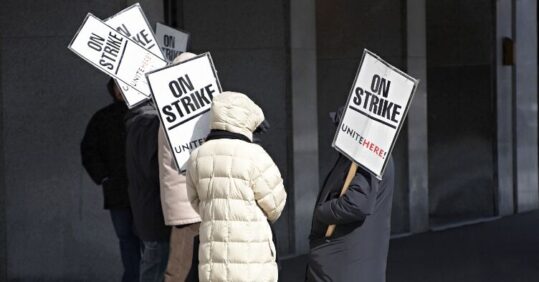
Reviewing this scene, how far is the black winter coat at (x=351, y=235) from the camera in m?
6.50

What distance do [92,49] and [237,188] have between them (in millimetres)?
1951

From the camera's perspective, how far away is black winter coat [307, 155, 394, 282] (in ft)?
21.3

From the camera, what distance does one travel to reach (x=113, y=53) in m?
7.45

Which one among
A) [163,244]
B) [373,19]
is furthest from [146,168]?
[373,19]

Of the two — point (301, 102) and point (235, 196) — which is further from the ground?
point (301, 102)

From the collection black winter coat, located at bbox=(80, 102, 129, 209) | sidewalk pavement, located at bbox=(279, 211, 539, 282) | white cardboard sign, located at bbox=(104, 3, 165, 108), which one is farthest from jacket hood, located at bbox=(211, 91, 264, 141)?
sidewalk pavement, located at bbox=(279, 211, 539, 282)

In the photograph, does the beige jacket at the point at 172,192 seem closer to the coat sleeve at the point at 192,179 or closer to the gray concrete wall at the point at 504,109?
the coat sleeve at the point at 192,179

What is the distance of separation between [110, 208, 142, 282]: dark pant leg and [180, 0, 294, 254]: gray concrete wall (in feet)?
9.84

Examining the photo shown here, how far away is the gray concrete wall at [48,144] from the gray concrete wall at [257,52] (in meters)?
1.71

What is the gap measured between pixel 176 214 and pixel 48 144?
296 centimetres

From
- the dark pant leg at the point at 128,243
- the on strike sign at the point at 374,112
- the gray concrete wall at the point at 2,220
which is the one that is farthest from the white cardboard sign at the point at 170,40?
the on strike sign at the point at 374,112

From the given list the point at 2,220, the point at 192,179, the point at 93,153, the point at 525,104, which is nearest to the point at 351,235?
the point at 192,179

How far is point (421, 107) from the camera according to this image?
13836mm

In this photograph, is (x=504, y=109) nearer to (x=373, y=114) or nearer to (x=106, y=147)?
(x=106, y=147)
